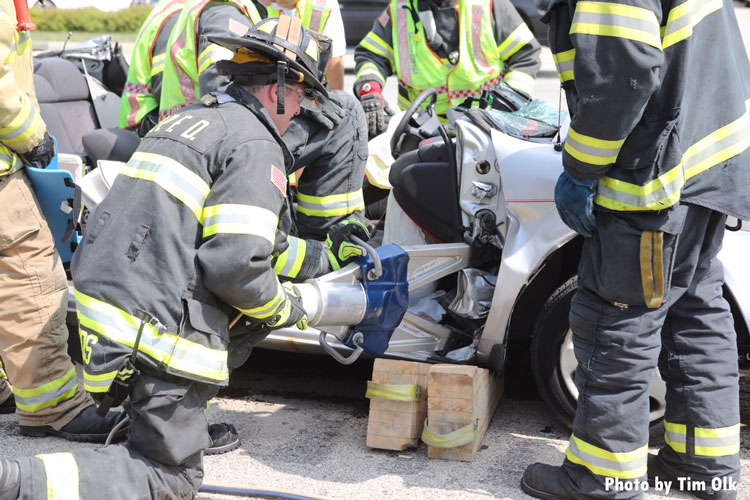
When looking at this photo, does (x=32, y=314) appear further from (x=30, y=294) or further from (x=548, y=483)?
(x=548, y=483)

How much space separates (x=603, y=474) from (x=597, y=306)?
1.80 feet

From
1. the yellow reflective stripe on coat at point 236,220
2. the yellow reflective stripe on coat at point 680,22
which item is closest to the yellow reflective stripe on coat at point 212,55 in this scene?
the yellow reflective stripe on coat at point 236,220

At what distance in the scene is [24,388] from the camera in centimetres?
351

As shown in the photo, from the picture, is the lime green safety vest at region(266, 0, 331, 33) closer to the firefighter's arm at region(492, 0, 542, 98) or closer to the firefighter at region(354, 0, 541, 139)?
the firefighter at region(354, 0, 541, 139)

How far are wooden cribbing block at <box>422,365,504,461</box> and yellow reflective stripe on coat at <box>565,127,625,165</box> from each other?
95 centimetres

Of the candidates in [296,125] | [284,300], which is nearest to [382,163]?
[296,125]

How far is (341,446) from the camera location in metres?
3.40

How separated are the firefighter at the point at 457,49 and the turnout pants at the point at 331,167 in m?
1.33

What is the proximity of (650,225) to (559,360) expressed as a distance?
0.79 meters

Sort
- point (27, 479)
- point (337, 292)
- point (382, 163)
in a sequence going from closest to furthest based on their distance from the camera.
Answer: point (27, 479), point (337, 292), point (382, 163)

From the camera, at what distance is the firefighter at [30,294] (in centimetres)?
337

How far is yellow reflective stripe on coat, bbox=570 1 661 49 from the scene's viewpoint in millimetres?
2482

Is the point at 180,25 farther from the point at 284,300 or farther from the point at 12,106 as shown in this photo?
the point at 284,300

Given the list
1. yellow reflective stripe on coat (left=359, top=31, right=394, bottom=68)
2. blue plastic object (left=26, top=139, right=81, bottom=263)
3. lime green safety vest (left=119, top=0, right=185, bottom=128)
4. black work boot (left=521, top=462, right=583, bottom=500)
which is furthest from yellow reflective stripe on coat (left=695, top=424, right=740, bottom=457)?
lime green safety vest (left=119, top=0, right=185, bottom=128)
